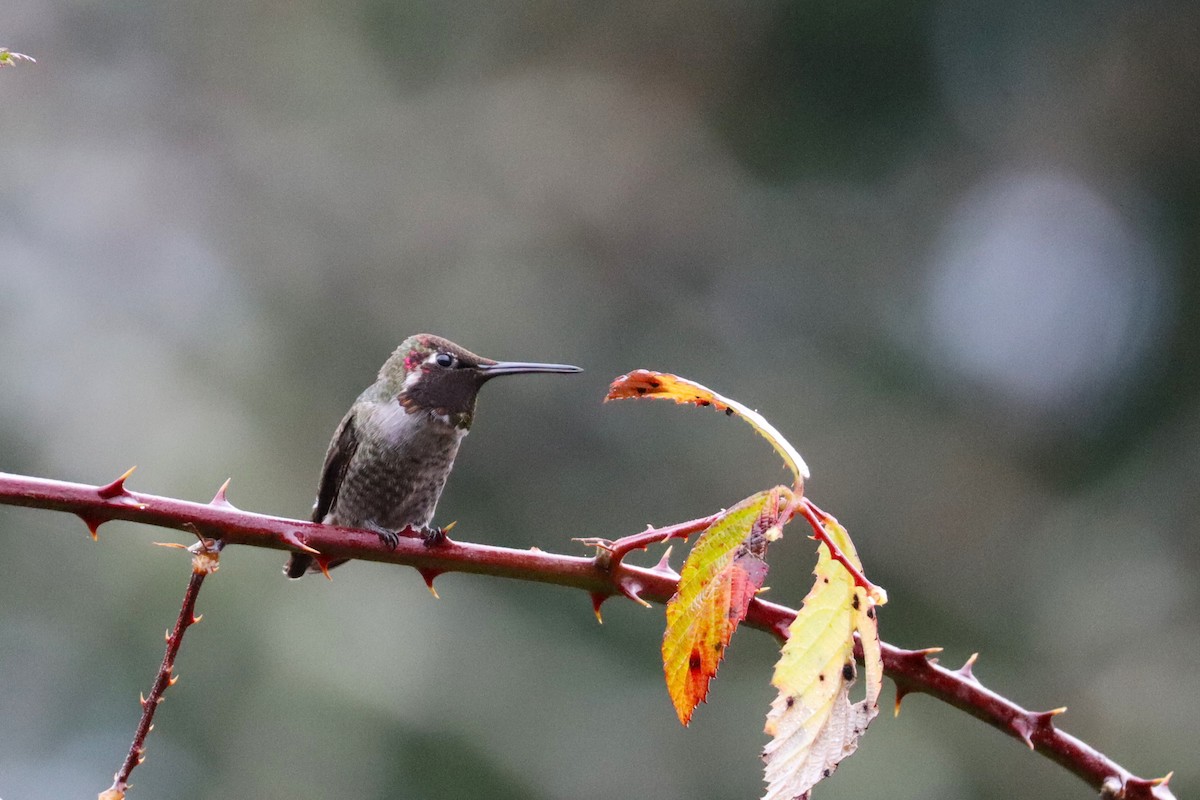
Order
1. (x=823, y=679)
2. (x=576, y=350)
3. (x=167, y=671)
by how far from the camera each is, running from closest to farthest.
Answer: (x=823, y=679)
(x=167, y=671)
(x=576, y=350)

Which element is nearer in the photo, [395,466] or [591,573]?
[591,573]

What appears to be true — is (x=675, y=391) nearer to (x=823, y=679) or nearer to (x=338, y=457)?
(x=823, y=679)

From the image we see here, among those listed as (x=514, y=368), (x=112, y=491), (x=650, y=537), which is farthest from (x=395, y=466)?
(x=650, y=537)

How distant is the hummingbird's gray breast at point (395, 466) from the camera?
11.8ft

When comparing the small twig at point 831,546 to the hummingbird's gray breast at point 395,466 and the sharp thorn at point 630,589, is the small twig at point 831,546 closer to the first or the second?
the sharp thorn at point 630,589

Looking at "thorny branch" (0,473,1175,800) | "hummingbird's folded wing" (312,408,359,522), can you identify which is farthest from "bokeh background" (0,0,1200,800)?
"thorny branch" (0,473,1175,800)

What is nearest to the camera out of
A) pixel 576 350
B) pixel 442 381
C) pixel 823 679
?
pixel 823 679

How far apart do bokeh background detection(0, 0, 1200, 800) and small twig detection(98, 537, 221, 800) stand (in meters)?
4.71

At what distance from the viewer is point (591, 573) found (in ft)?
5.28

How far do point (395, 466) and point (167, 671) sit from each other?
216 cm

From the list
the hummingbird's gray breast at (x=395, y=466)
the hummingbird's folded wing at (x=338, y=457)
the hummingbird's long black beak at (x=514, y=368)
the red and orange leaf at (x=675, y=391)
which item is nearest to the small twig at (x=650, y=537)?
the red and orange leaf at (x=675, y=391)

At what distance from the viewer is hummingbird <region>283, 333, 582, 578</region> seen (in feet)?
11.6

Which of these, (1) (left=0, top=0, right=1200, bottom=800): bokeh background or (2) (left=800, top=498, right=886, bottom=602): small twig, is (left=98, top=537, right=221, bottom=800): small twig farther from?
(1) (left=0, top=0, right=1200, bottom=800): bokeh background

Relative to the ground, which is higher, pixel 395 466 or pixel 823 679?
pixel 823 679
